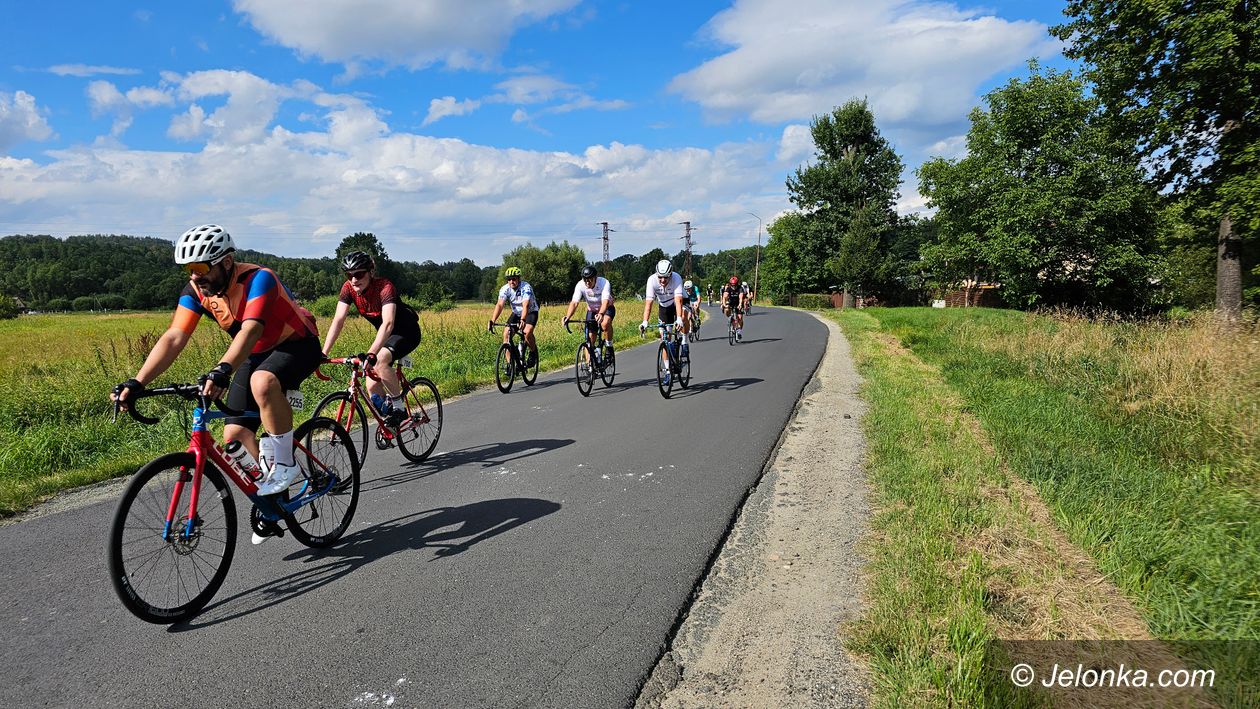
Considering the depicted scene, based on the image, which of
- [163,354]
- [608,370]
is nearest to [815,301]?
[608,370]

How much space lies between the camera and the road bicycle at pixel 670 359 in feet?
31.3

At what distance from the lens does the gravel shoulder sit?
8.40 feet

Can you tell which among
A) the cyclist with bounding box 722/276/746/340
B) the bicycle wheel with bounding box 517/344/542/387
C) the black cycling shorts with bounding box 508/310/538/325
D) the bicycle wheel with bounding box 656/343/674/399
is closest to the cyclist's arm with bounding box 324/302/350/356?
the black cycling shorts with bounding box 508/310/538/325

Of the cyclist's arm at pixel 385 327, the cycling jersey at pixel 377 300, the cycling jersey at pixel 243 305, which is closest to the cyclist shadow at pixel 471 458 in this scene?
the cyclist's arm at pixel 385 327

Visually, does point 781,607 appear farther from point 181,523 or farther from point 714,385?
A: point 714,385

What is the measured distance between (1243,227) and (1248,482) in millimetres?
19705

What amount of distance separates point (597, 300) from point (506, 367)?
6.43ft

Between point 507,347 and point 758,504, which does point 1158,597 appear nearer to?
point 758,504

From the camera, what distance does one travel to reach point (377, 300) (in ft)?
19.6

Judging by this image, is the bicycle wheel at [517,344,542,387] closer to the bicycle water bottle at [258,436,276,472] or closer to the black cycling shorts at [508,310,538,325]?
the black cycling shorts at [508,310,538,325]

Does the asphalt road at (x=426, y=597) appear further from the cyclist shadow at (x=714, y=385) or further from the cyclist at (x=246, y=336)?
the cyclist shadow at (x=714, y=385)

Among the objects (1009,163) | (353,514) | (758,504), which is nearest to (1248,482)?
(758,504)

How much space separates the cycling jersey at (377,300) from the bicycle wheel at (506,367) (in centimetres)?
403

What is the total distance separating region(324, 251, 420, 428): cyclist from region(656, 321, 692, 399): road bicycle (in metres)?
4.35
